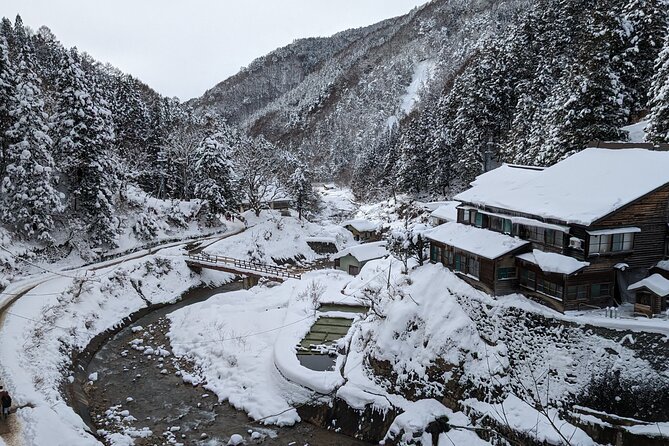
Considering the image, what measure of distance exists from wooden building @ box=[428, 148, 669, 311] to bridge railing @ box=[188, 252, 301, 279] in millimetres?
18620

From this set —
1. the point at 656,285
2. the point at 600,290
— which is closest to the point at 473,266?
the point at 600,290

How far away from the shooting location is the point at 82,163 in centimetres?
3562

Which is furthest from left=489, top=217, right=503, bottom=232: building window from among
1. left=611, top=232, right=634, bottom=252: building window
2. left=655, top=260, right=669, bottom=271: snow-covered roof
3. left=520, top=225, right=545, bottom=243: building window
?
left=655, top=260, right=669, bottom=271: snow-covered roof

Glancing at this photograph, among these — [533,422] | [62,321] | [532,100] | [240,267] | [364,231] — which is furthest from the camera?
[364,231]

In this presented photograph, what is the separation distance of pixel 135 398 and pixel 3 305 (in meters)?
10.7

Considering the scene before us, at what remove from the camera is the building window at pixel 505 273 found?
21.3 m

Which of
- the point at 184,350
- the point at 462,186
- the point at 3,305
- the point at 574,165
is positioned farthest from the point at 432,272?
the point at 462,186

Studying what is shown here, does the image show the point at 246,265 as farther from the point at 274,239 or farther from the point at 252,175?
the point at 252,175

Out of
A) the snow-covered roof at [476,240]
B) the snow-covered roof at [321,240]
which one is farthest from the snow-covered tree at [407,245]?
the snow-covered roof at [321,240]

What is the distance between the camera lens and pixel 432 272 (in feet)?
81.2

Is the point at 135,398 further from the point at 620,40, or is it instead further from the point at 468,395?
the point at 620,40

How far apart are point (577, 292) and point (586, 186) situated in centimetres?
503

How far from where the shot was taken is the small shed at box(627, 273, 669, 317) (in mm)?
17391

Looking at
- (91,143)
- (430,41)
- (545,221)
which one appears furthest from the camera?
(430,41)
